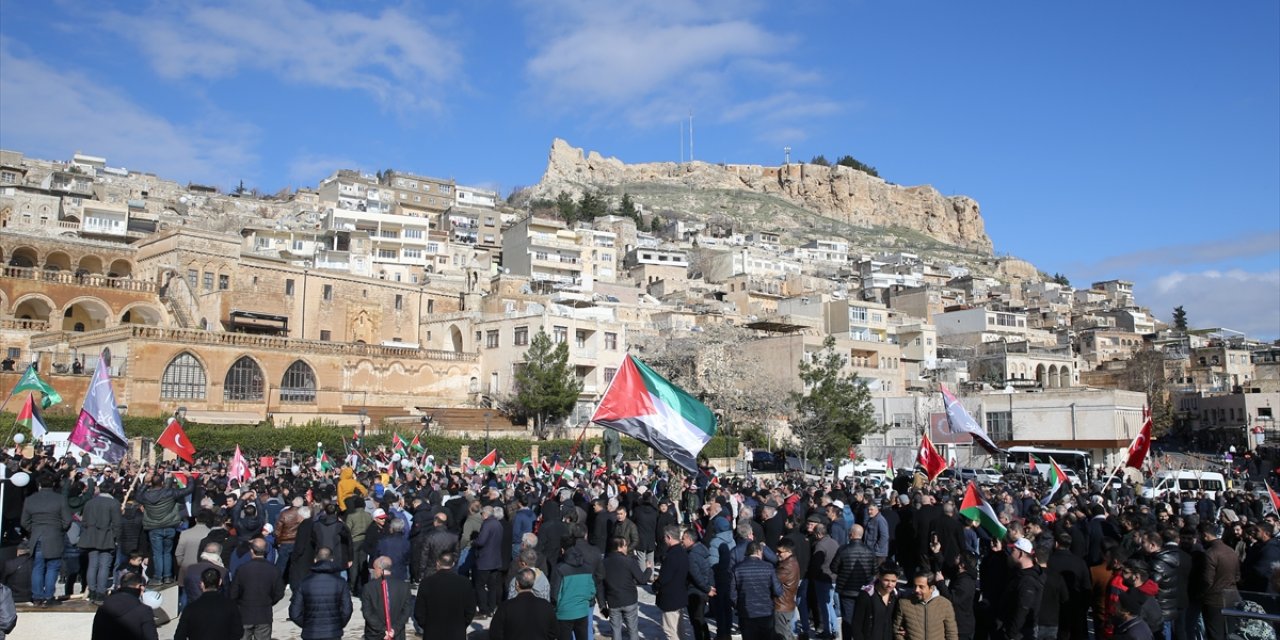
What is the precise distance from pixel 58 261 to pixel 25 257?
1.65 metres

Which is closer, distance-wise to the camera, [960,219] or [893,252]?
[893,252]

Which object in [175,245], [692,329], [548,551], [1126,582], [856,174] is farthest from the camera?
[856,174]

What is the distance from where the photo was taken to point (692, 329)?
212 feet

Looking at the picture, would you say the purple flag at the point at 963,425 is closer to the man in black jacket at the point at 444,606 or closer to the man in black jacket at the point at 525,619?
the man in black jacket at the point at 444,606

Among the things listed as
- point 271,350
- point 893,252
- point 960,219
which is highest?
point 960,219

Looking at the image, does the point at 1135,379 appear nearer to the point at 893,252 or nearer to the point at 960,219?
the point at 893,252

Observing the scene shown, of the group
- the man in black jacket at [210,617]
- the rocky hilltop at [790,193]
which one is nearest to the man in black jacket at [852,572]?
the man in black jacket at [210,617]

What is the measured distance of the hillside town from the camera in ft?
154

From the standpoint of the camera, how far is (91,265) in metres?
58.2

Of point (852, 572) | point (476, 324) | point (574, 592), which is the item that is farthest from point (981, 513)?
point (476, 324)

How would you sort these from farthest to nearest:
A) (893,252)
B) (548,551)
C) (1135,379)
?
1. (893,252)
2. (1135,379)
3. (548,551)

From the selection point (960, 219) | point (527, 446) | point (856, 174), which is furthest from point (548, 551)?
point (960, 219)

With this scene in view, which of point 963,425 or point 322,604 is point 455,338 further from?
point 322,604

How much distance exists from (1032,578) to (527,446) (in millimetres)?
35275
